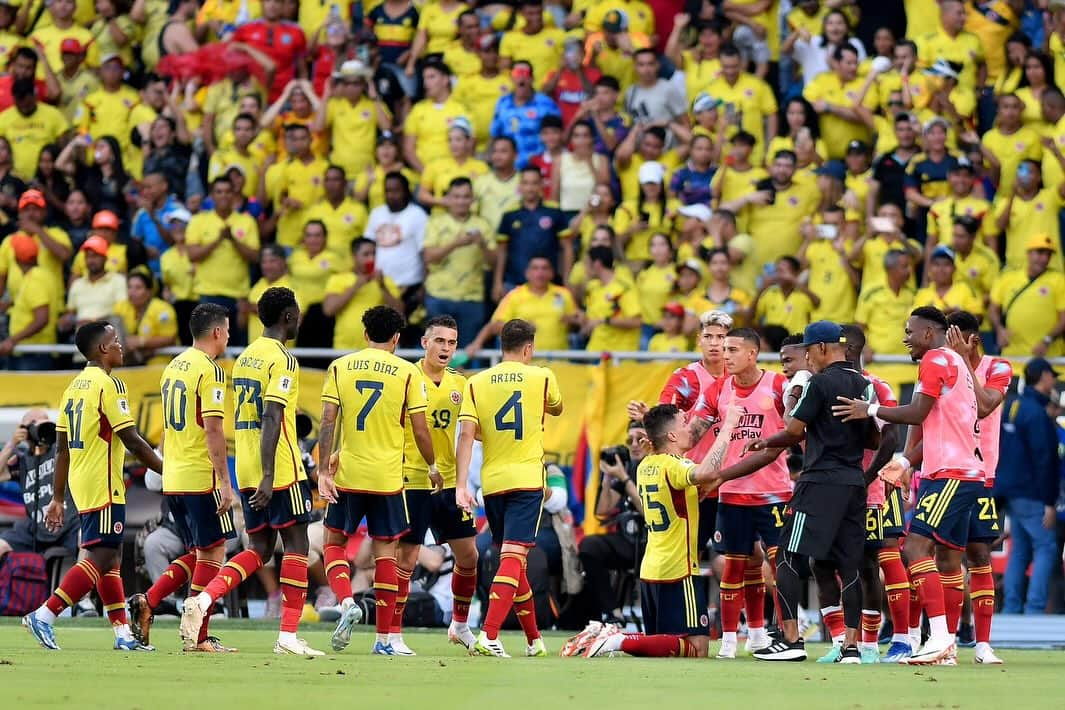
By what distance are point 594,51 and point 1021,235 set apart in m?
5.87

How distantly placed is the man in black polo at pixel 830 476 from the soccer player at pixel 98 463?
4.40 m

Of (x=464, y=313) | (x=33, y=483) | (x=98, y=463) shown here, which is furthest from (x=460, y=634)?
(x=464, y=313)

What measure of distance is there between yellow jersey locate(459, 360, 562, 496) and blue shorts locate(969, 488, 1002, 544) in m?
3.08

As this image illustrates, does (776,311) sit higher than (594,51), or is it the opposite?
(594,51)

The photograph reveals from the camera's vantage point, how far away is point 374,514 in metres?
12.8

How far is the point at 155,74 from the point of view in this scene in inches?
969

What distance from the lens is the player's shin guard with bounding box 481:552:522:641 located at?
12.5m

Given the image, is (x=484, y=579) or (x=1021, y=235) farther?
(x=1021, y=235)

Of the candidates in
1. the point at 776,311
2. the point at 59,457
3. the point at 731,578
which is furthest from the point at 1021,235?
the point at 59,457

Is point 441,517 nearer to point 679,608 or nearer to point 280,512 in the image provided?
point 280,512

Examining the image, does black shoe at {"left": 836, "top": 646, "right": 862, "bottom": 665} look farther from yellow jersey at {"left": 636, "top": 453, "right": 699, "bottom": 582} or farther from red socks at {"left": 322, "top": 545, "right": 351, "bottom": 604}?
red socks at {"left": 322, "top": 545, "right": 351, "bottom": 604}

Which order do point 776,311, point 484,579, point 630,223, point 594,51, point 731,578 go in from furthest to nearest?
point 594,51 < point 630,223 < point 776,311 < point 484,579 < point 731,578

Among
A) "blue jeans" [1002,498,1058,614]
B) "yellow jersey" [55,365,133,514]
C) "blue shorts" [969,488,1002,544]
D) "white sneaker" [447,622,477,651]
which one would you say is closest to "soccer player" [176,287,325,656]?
"yellow jersey" [55,365,133,514]

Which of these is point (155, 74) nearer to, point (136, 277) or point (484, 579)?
point (136, 277)
